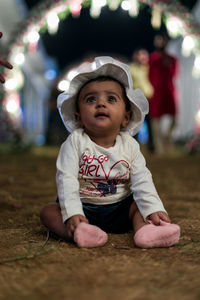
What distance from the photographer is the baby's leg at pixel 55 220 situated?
1.48 metres

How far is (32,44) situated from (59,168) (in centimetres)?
468

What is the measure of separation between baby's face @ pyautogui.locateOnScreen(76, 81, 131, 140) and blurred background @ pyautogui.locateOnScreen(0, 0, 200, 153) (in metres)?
2.55

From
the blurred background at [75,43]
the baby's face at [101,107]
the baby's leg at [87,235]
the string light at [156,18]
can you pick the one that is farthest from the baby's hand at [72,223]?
the string light at [156,18]

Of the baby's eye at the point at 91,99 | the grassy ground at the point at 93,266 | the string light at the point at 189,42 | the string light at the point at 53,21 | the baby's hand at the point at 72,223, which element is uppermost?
the string light at the point at 53,21

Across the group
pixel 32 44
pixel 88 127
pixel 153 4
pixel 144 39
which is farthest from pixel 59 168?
pixel 144 39

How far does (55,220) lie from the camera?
1536mm

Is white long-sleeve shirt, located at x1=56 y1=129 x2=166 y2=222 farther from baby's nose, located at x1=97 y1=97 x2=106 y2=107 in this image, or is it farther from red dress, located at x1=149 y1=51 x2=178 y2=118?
red dress, located at x1=149 y1=51 x2=178 y2=118

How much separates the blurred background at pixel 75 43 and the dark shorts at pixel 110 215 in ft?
9.30

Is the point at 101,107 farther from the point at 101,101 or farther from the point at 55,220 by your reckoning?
the point at 55,220

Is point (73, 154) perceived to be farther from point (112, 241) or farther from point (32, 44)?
point (32, 44)

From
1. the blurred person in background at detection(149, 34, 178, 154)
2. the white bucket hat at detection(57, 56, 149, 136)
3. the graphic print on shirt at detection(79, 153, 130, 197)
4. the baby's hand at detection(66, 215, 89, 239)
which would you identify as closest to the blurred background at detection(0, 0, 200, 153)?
the blurred person in background at detection(149, 34, 178, 154)

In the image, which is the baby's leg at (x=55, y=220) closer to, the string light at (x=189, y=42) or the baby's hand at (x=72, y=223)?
the baby's hand at (x=72, y=223)

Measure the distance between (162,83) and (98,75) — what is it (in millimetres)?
4961

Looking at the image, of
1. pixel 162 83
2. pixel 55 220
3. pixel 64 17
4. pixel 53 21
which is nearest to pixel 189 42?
pixel 162 83
